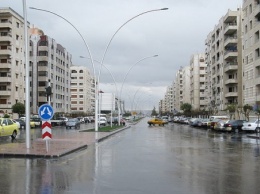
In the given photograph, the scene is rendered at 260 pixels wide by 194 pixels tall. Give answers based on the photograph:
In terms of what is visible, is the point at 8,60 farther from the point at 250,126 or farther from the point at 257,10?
the point at 250,126

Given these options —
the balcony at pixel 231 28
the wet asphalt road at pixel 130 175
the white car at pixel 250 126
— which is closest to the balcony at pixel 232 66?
the balcony at pixel 231 28

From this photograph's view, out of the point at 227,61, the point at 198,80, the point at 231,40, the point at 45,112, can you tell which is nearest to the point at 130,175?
the point at 45,112

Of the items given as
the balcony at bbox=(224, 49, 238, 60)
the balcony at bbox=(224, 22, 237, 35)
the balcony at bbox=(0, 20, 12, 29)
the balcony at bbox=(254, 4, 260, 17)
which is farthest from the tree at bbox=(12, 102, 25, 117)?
the balcony at bbox=(224, 22, 237, 35)

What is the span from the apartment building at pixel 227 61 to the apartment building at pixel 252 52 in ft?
58.3

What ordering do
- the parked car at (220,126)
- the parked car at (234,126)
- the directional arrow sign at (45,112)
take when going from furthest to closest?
1. the parked car at (220,126)
2. the parked car at (234,126)
3. the directional arrow sign at (45,112)

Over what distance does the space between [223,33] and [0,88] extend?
5064 cm

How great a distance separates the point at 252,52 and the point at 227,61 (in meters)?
28.0

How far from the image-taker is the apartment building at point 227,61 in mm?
86312

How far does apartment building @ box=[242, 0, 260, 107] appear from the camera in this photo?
6172 centimetres

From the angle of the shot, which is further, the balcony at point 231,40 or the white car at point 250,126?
the balcony at point 231,40

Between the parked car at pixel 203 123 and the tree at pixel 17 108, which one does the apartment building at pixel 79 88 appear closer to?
the tree at pixel 17 108

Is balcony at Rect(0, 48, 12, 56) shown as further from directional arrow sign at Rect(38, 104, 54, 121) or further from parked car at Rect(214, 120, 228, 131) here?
directional arrow sign at Rect(38, 104, 54, 121)

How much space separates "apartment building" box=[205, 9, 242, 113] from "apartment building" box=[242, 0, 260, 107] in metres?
17.8

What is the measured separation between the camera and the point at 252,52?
6400 cm
